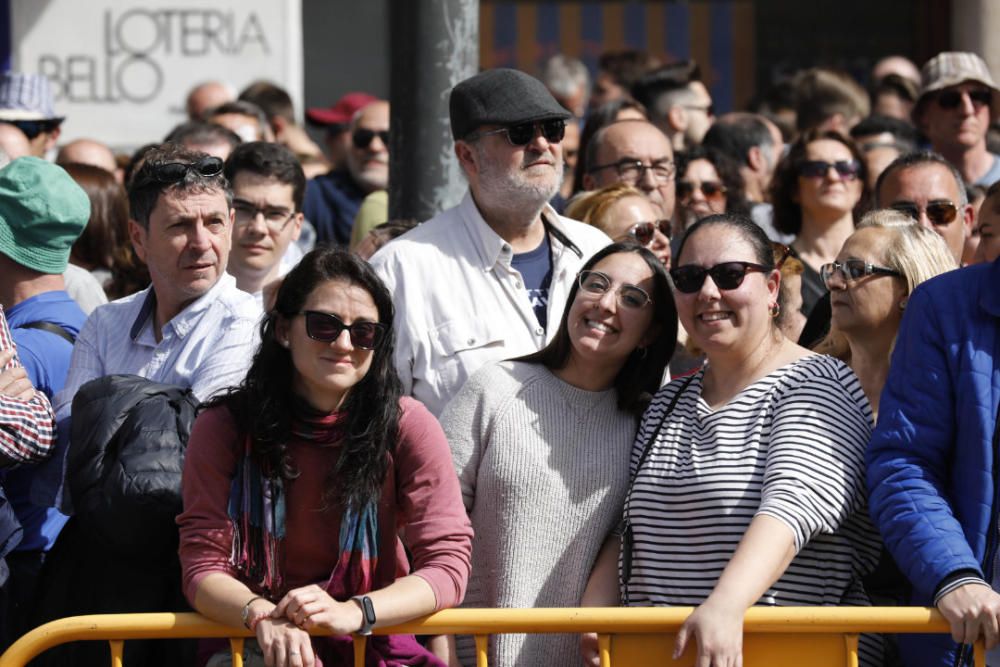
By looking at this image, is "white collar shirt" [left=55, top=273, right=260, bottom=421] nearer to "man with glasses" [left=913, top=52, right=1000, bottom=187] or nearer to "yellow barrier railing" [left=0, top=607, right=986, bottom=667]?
"yellow barrier railing" [left=0, top=607, right=986, bottom=667]

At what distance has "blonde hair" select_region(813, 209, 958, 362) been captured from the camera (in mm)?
4270

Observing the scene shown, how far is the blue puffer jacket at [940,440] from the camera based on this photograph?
3461 millimetres

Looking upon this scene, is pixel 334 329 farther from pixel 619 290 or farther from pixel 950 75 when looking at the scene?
pixel 950 75

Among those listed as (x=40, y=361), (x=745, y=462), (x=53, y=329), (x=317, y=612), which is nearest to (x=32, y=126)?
(x=53, y=329)

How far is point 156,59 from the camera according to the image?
391 inches

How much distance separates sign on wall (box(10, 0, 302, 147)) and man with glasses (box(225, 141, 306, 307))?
4.61 meters

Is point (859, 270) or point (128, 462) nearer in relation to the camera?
point (128, 462)

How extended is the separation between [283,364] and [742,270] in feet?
3.88

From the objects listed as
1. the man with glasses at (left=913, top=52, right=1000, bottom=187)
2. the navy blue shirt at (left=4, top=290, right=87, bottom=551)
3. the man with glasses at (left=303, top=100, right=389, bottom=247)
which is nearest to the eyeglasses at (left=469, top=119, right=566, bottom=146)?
the navy blue shirt at (left=4, top=290, right=87, bottom=551)

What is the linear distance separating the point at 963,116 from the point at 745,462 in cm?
417

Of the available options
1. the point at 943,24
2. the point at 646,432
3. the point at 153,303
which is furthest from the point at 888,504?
the point at 943,24

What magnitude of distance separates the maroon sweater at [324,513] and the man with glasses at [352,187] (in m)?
4.04

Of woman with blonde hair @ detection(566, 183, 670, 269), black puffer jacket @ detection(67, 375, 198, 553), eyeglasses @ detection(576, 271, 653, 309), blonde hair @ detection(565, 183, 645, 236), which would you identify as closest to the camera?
black puffer jacket @ detection(67, 375, 198, 553)

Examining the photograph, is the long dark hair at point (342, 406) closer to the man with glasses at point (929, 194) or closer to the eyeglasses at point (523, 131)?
the eyeglasses at point (523, 131)
